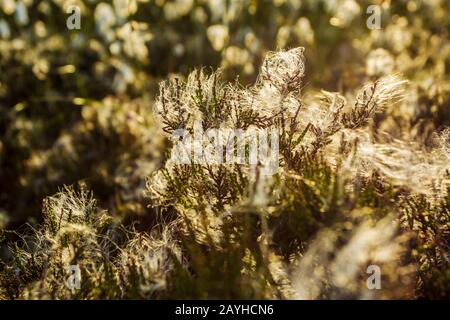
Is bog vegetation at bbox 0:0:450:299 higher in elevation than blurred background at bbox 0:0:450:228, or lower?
lower

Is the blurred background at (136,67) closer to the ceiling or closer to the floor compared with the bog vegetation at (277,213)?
closer to the ceiling

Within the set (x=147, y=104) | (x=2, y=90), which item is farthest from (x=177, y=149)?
(x=2, y=90)

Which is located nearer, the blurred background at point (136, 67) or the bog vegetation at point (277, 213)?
the bog vegetation at point (277, 213)

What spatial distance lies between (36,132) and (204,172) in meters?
2.71

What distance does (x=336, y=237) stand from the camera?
5.15 feet

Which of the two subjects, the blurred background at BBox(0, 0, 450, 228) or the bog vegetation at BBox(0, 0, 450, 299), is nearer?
the bog vegetation at BBox(0, 0, 450, 299)

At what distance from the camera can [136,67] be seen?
15.8 ft

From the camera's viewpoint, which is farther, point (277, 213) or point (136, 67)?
point (136, 67)

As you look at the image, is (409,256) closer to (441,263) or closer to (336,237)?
(441,263)

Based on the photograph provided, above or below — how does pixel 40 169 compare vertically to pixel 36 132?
below

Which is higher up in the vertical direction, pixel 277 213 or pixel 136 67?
pixel 136 67

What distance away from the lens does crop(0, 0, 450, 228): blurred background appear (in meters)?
3.40

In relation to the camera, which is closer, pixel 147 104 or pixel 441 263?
pixel 441 263

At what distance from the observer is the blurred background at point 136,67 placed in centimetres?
340
